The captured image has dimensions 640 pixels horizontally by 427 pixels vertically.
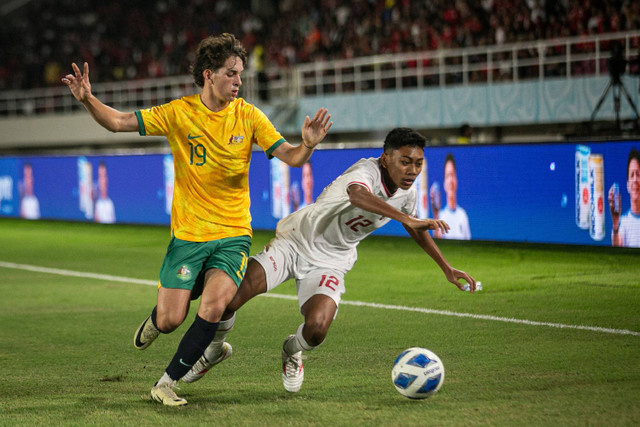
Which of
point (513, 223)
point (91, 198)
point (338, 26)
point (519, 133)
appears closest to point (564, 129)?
point (519, 133)

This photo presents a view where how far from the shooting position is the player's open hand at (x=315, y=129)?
17.5ft

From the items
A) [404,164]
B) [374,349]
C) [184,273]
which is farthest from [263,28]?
[184,273]

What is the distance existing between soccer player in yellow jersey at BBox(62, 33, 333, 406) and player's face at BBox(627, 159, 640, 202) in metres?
6.80

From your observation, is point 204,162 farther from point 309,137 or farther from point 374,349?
point 374,349

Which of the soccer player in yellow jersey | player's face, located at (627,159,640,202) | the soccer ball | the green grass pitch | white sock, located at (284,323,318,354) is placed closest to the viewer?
the green grass pitch

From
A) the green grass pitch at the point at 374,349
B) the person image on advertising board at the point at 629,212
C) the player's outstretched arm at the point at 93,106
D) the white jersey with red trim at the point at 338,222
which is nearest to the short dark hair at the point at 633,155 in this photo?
the person image on advertising board at the point at 629,212

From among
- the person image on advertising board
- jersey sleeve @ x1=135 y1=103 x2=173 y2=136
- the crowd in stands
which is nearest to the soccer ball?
jersey sleeve @ x1=135 y1=103 x2=173 y2=136

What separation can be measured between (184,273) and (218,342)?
604 mm

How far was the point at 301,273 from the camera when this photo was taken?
6000 mm

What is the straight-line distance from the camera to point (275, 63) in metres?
26.3

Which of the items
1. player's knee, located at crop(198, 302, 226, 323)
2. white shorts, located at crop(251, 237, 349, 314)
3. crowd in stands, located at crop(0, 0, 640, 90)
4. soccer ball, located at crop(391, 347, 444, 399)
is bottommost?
soccer ball, located at crop(391, 347, 444, 399)

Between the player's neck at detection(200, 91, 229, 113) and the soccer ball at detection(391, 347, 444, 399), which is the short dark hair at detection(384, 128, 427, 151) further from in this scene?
the soccer ball at detection(391, 347, 444, 399)

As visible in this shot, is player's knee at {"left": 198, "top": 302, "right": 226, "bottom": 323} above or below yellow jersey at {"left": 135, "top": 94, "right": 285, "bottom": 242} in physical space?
below

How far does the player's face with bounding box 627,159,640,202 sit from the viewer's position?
11109mm
